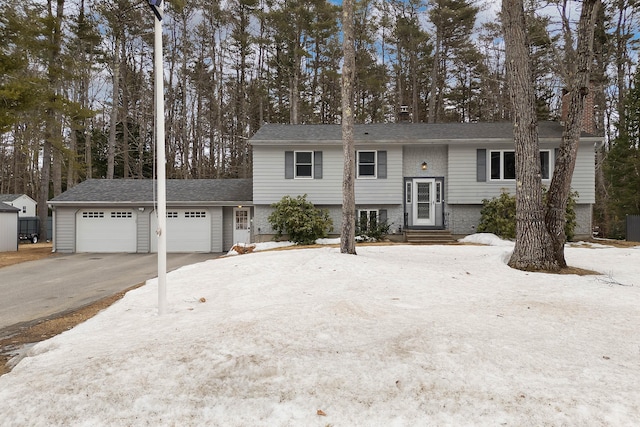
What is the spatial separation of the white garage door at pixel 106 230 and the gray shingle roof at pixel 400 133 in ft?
23.8

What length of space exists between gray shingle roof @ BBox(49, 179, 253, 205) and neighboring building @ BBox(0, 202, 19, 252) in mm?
3276

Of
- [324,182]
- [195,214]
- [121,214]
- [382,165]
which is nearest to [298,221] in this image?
[324,182]

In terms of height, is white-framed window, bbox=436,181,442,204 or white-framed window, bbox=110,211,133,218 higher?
white-framed window, bbox=436,181,442,204

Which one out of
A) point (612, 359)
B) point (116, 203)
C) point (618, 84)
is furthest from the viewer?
point (618, 84)

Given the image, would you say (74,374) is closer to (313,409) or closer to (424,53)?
(313,409)

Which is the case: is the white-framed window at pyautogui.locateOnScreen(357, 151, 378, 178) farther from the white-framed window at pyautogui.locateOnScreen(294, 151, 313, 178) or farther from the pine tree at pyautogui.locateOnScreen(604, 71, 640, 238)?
the pine tree at pyautogui.locateOnScreen(604, 71, 640, 238)

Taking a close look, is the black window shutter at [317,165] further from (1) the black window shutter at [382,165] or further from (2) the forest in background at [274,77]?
(2) the forest in background at [274,77]

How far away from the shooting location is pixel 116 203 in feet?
53.0

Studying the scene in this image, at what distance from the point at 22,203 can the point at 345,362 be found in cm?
3821

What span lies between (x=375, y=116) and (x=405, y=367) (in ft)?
84.5

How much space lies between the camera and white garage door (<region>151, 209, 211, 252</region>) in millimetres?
16453

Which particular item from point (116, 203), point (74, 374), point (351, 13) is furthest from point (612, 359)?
point (116, 203)

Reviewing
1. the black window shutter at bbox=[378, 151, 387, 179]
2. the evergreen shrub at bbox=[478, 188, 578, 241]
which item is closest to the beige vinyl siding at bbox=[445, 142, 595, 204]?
the evergreen shrub at bbox=[478, 188, 578, 241]

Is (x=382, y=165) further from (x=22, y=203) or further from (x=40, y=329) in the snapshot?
(x=22, y=203)
